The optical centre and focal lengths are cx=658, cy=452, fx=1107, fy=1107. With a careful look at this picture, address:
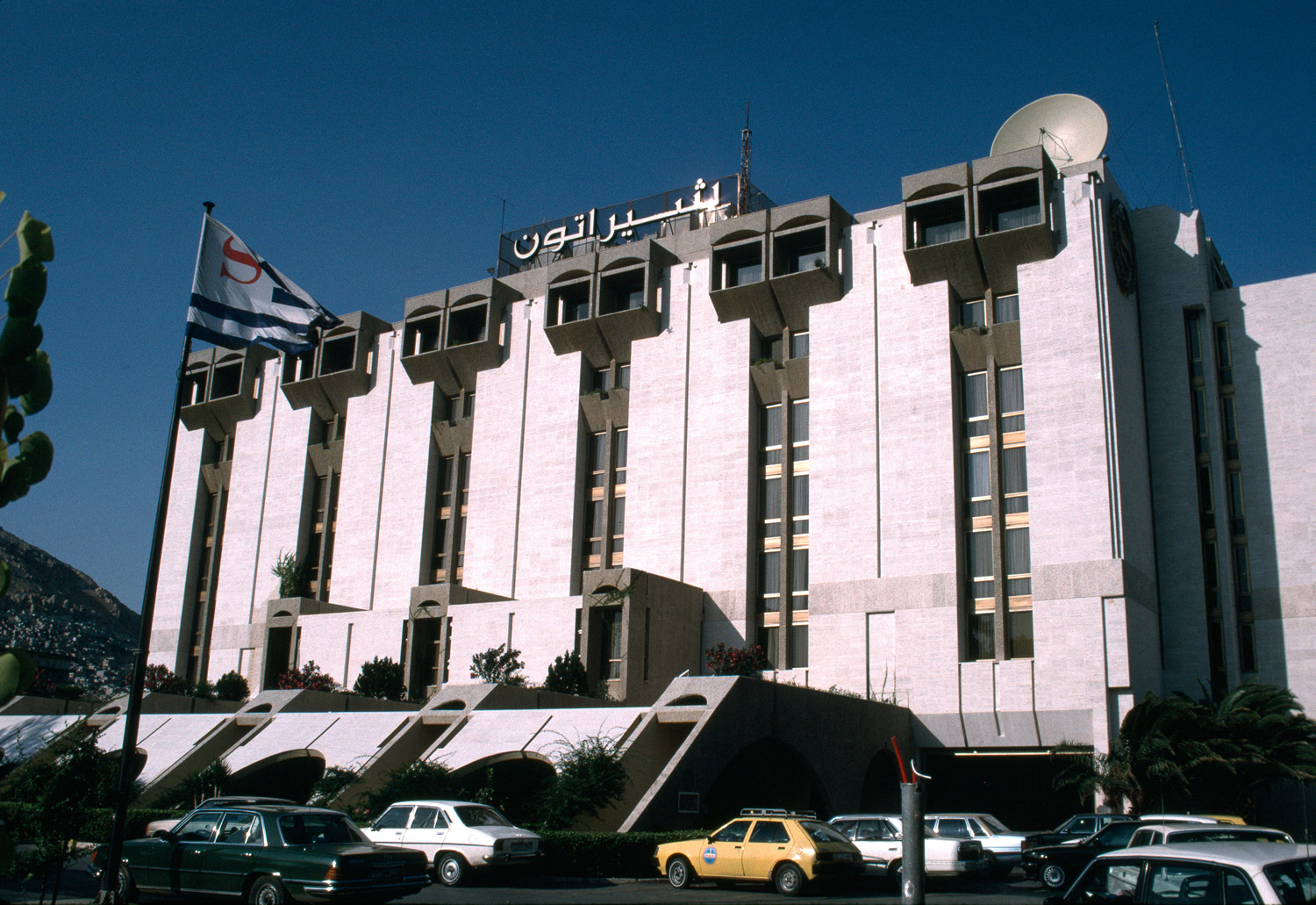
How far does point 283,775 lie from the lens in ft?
122

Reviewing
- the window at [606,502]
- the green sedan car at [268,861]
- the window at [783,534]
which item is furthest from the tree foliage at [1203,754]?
the green sedan car at [268,861]

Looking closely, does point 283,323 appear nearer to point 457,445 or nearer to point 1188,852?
point 1188,852

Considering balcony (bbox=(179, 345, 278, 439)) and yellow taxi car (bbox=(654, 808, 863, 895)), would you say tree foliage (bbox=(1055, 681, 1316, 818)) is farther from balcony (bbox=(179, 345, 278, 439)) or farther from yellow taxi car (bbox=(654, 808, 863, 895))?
balcony (bbox=(179, 345, 278, 439))

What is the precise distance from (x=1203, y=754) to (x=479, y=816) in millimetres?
21361

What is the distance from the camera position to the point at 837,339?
4400 centimetres

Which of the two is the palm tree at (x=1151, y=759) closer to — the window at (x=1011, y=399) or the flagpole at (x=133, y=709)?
the window at (x=1011, y=399)

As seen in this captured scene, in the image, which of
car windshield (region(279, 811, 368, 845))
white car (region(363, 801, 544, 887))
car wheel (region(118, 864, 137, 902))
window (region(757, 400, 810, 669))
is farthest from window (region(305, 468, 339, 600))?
car windshield (region(279, 811, 368, 845))

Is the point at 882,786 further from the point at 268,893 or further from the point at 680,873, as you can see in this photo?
the point at 268,893

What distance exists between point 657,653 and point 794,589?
20.8 ft

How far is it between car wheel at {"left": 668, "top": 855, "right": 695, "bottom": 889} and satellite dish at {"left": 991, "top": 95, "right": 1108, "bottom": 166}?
3312 centimetres

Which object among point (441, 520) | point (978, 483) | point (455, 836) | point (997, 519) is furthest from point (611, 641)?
point (455, 836)

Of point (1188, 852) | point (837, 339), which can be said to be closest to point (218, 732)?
point (837, 339)

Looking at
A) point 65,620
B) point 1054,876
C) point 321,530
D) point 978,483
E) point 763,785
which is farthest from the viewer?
point 65,620

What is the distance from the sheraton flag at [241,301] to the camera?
20.1 meters
